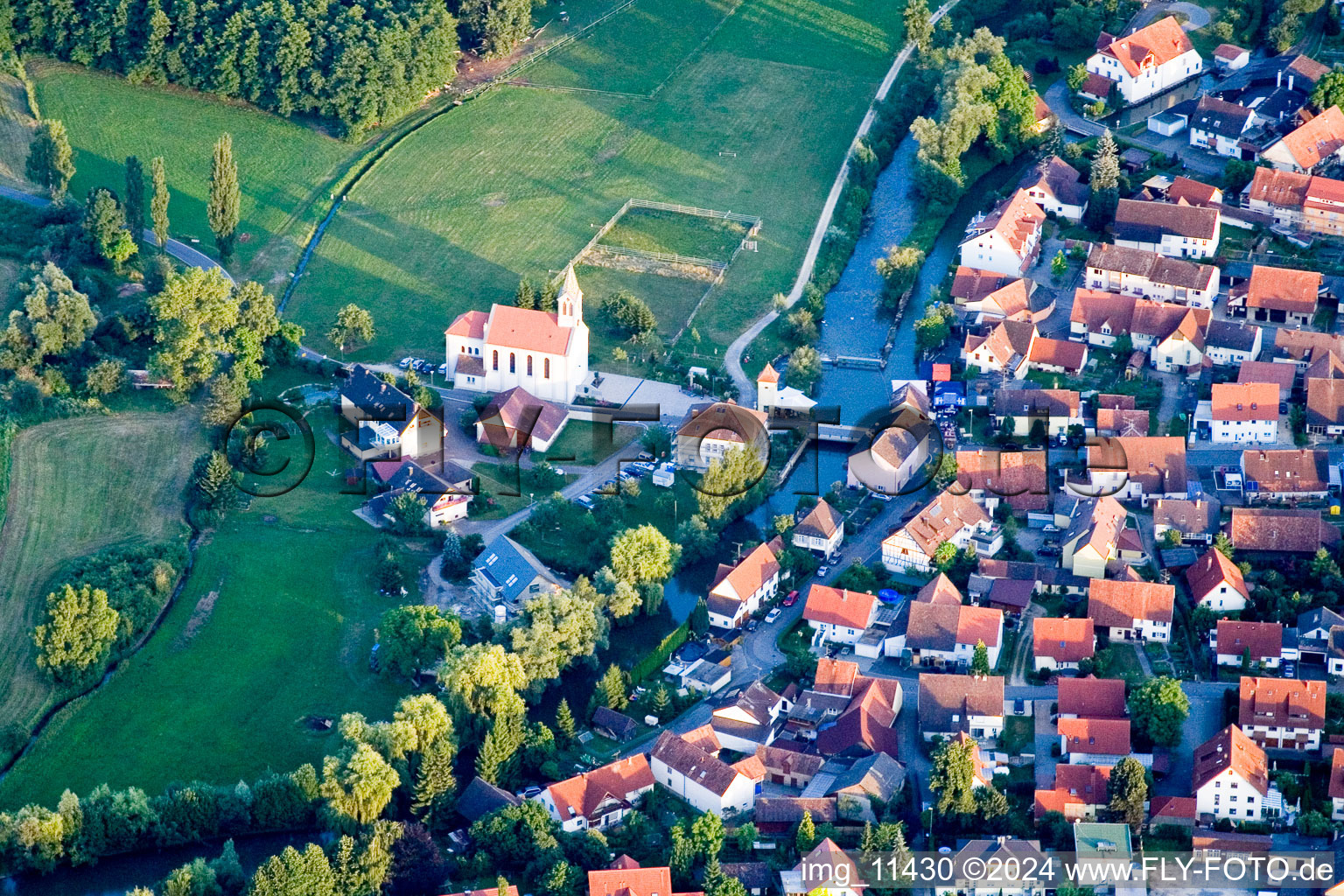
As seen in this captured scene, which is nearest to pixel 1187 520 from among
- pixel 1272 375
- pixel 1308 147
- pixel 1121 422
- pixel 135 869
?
pixel 1121 422

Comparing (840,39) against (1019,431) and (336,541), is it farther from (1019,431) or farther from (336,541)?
(336,541)

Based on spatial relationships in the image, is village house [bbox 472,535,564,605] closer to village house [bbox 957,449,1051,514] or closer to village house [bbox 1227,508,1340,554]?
village house [bbox 957,449,1051,514]

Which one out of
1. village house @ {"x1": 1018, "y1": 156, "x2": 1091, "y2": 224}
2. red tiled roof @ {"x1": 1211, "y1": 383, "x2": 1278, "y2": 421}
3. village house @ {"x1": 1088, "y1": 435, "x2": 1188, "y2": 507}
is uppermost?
village house @ {"x1": 1018, "y1": 156, "x2": 1091, "y2": 224}

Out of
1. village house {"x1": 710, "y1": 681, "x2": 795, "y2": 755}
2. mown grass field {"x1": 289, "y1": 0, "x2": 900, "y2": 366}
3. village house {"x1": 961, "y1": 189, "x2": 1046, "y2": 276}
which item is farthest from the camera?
mown grass field {"x1": 289, "y1": 0, "x2": 900, "y2": 366}

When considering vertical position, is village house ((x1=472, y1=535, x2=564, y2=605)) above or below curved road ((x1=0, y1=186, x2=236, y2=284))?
below

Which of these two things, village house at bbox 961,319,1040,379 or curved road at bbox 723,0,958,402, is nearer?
village house at bbox 961,319,1040,379

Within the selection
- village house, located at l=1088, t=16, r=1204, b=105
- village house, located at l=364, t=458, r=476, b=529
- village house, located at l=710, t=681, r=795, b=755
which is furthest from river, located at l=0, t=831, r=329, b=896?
village house, located at l=1088, t=16, r=1204, b=105

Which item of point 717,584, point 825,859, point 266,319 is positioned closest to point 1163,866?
point 825,859
